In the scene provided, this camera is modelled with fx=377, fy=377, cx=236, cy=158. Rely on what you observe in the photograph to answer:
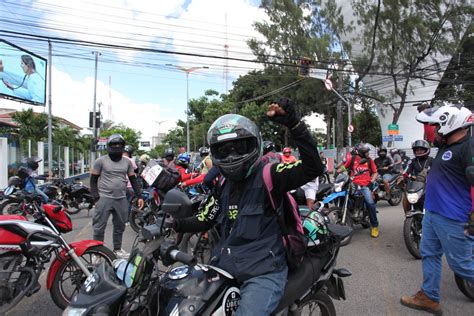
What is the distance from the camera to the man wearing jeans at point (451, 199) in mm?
3367

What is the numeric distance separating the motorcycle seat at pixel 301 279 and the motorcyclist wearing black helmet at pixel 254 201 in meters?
0.10

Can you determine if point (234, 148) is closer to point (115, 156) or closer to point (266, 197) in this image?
point (266, 197)

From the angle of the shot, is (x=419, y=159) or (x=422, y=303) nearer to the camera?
(x=422, y=303)

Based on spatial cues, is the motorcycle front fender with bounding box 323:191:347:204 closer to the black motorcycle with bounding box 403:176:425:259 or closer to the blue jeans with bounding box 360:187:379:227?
the blue jeans with bounding box 360:187:379:227

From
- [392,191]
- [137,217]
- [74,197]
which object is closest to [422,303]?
[137,217]

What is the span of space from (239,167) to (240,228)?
362mm

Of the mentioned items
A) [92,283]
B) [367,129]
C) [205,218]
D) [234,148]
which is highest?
[367,129]

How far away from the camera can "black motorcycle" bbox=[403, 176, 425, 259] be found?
5258 mm

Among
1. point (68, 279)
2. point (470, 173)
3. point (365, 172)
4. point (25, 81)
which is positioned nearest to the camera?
point (470, 173)

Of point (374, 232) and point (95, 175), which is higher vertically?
point (95, 175)

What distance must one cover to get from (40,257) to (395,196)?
9488 millimetres

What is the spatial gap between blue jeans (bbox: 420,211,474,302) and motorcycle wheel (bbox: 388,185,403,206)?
Result: 23.2 feet

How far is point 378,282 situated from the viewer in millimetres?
4566

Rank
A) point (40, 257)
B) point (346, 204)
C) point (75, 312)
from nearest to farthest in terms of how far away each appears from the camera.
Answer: point (75, 312)
point (40, 257)
point (346, 204)
